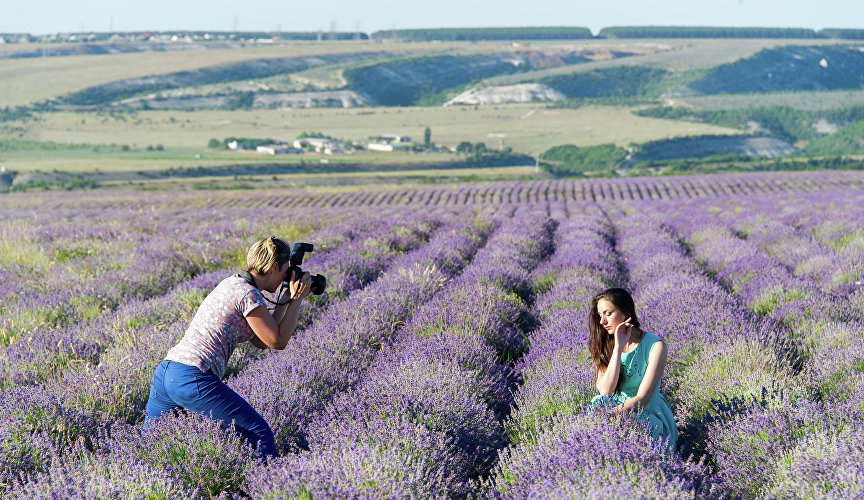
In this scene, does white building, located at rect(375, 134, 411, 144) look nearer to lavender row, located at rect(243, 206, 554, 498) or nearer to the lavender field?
the lavender field

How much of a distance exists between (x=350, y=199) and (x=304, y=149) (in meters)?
73.8

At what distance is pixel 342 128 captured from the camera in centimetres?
13875

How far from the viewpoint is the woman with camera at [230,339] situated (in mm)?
3668

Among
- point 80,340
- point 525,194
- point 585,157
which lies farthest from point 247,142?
point 80,340

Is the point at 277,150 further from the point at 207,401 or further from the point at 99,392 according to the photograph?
the point at 207,401

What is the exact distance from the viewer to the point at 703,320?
5.36 metres

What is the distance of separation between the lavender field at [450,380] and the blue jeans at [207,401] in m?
0.15

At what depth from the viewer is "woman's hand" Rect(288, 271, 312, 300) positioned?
3939 mm

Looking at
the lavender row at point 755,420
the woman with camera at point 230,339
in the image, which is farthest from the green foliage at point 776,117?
the woman with camera at point 230,339

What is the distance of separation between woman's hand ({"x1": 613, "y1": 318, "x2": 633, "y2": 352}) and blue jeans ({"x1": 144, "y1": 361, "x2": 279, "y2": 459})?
1893mm

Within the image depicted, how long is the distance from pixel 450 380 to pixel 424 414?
0.40 m

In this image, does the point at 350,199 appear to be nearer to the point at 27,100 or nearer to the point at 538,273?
the point at 538,273

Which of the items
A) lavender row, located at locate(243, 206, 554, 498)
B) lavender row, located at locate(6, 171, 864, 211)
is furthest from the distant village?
lavender row, located at locate(243, 206, 554, 498)

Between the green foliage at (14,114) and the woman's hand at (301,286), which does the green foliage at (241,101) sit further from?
the woman's hand at (301,286)
